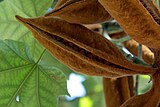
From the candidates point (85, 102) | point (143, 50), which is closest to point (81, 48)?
point (143, 50)

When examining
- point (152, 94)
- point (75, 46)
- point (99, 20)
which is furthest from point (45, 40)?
point (152, 94)

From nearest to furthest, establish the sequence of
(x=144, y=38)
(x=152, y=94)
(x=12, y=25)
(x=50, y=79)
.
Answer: (x=144, y=38), (x=152, y=94), (x=50, y=79), (x=12, y=25)

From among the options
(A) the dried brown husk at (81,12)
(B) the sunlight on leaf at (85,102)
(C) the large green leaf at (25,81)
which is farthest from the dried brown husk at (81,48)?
(B) the sunlight on leaf at (85,102)

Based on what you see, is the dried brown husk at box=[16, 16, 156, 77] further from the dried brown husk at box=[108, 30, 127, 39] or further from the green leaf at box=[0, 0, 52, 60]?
the dried brown husk at box=[108, 30, 127, 39]

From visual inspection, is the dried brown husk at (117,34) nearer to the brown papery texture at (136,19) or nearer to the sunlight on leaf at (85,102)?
the brown papery texture at (136,19)

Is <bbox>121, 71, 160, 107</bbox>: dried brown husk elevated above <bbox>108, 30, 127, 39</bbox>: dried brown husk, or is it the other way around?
<bbox>108, 30, 127, 39</bbox>: dried brown husk

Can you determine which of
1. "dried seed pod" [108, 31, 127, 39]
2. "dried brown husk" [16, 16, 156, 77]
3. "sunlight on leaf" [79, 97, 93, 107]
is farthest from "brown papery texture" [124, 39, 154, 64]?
"sunlight on leaf" [79, 97, 93, 107]

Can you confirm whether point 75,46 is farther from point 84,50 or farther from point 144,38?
point 144,38
